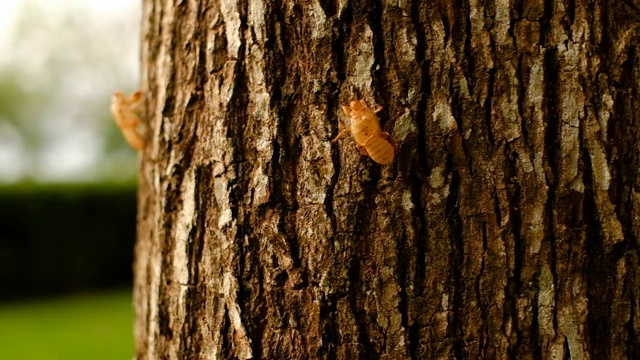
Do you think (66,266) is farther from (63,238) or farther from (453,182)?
(453,182)

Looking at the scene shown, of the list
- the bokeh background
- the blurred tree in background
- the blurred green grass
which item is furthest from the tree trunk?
the blurred tree in background

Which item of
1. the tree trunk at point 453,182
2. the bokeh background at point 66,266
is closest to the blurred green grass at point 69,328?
the bokeh background at point 66,266

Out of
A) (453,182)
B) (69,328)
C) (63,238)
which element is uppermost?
(453,182)

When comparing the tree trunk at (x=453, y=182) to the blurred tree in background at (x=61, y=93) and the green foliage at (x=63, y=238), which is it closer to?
the green foliage at (x=63, y=238)

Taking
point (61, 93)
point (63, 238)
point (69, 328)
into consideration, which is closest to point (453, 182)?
point (69, 328)

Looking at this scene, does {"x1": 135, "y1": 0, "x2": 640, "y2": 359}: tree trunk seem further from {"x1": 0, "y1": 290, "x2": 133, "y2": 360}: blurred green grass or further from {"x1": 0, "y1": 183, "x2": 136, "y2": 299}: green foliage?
{"x1": 0, "y1": 183, "x2": 136, "y2": 299}: green foliage

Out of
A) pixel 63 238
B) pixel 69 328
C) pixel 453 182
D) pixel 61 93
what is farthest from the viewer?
pixel 61 93
